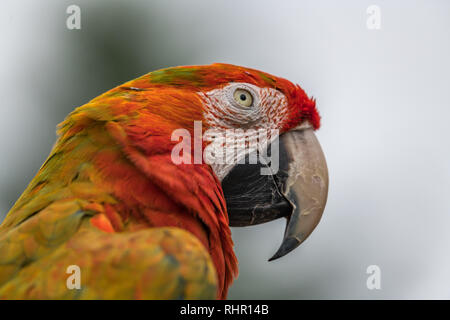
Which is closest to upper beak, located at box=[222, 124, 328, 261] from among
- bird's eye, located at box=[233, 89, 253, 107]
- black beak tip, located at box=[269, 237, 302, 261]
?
black beak tip, located at box=[269, 237, 302, 261]

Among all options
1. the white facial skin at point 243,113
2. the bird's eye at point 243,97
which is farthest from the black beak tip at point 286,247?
the bird's eye at point 243,97

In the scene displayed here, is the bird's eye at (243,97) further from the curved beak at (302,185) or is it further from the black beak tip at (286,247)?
the black beak tip at (286,247)

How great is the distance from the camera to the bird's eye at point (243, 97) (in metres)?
1.91

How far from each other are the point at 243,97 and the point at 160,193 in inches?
26.0

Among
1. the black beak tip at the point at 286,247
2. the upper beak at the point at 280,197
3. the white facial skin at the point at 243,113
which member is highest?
the white facial skin at the point at 243,113

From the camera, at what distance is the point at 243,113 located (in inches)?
75.1

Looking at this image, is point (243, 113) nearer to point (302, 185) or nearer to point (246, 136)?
point (246, 136)

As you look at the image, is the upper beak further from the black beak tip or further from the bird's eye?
the bird's eye

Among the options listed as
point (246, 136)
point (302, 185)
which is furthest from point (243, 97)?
point (302, 185)

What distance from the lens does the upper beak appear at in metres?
1.83

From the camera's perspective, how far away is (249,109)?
6.28 ft

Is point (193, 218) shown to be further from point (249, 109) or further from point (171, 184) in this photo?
point (249, 109)

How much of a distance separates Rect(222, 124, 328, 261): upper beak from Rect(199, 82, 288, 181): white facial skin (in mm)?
87
